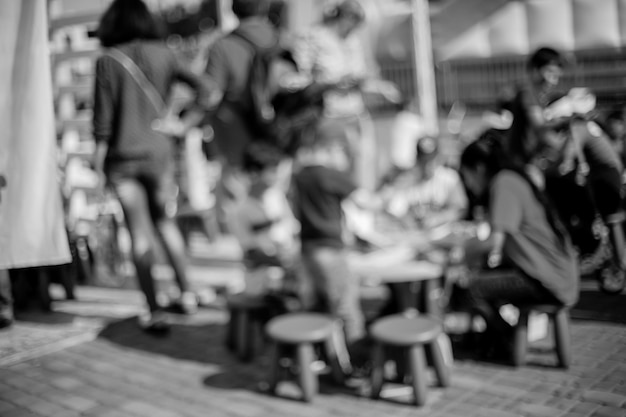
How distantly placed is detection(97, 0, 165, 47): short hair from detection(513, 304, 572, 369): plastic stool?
316 cm

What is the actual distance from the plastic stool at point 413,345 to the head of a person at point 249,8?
111 inches

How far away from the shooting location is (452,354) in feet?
14.5

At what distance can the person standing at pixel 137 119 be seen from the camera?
15.2 feet

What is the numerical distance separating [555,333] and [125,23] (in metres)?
3.48

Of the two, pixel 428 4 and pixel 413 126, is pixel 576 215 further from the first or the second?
pixel 428 4

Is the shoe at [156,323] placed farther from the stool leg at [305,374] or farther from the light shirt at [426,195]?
the light shirt at [426,195]

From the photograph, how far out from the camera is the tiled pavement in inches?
144

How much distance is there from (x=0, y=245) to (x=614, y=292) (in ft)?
14.4

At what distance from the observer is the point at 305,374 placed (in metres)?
3.81

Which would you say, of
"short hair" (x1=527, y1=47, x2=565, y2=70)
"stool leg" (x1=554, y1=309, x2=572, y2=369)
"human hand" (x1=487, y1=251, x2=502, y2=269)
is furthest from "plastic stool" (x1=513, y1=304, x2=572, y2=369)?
"short hair" (x1=527, y1=47, x2=565, y2=70)

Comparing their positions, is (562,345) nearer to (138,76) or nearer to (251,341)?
(251,341)

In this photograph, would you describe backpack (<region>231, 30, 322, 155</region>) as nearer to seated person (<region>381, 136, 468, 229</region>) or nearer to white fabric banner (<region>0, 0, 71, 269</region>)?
seated person (<region>381, 136, 468, 229</region>)

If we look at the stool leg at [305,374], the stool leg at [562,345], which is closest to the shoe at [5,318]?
the stool leg at [305,374]

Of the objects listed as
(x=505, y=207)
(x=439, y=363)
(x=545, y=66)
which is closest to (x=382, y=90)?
(x=545, y=66)
